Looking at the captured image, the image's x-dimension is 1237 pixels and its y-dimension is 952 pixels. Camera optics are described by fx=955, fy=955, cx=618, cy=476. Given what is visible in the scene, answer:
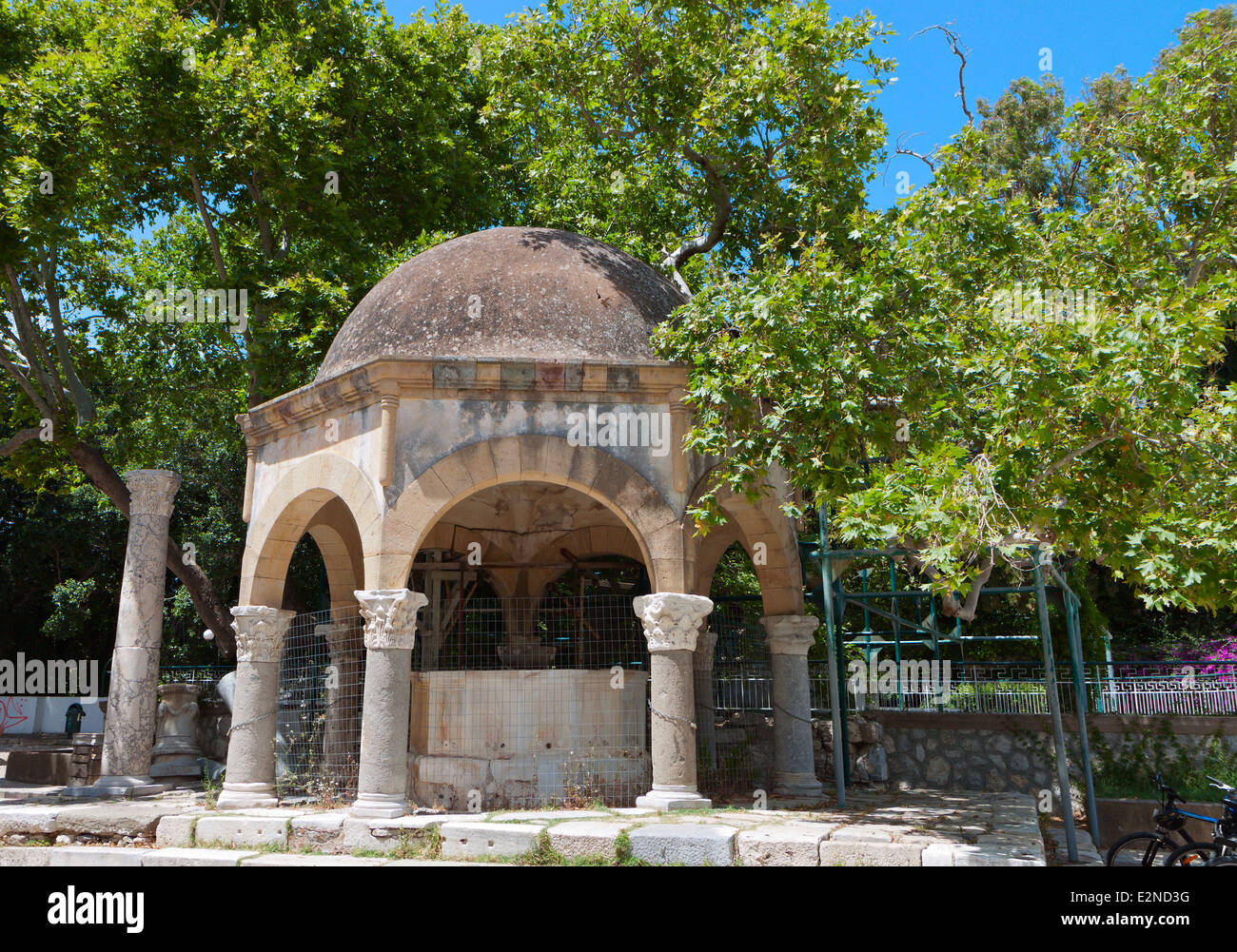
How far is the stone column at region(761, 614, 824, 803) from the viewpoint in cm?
1039

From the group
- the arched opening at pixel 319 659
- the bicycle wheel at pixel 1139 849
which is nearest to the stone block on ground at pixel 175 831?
the arched opening at pixel 319 659

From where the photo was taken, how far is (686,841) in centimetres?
712

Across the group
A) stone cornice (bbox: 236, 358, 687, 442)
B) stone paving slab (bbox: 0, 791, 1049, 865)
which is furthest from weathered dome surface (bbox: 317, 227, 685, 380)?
stone paving slab (bbox: 0, 791, 1049, 865)

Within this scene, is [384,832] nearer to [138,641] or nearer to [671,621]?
[671,621]

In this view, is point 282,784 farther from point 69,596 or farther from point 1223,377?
point 1223,377

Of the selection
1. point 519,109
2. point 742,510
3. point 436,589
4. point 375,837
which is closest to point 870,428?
point 742,510

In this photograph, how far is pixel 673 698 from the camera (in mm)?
8688

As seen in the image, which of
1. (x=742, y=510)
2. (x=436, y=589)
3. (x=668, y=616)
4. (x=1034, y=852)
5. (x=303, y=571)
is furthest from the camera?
(x=303, y=571)

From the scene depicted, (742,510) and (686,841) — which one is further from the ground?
(742,510)

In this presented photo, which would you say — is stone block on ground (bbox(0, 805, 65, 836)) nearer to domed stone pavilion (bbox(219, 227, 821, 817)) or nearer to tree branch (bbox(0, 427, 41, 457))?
domed stone pavilion (bbox(219, 227, 821, 817))

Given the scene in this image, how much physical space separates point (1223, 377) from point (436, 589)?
20027mm

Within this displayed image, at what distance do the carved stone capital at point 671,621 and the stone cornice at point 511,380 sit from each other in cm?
194

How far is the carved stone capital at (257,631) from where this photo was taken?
1005 cm

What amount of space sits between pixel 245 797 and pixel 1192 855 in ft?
28.3
